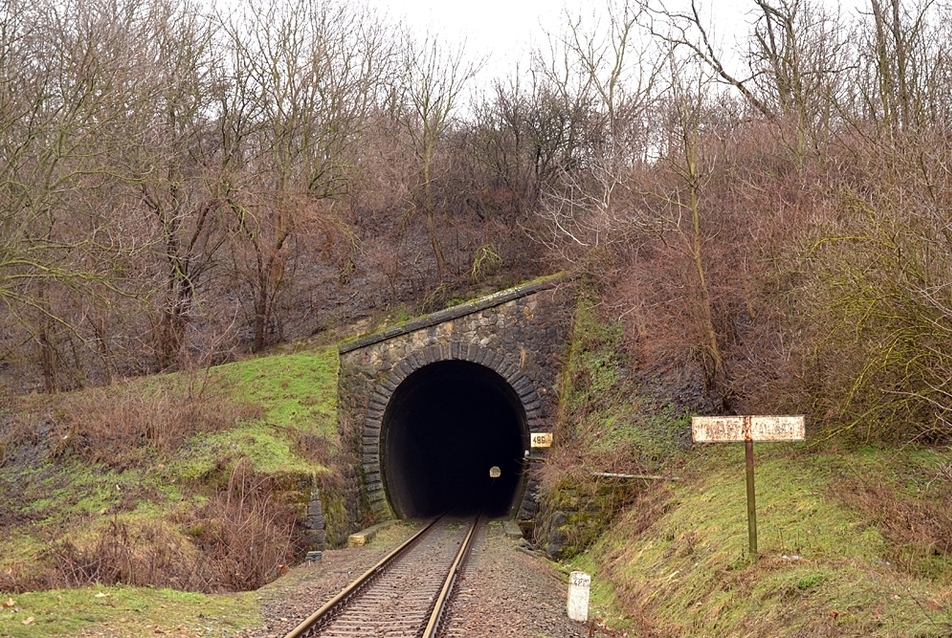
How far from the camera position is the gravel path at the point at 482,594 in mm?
9266

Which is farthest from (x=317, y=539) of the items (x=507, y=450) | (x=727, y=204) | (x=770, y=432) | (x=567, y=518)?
(x=507, y=450)

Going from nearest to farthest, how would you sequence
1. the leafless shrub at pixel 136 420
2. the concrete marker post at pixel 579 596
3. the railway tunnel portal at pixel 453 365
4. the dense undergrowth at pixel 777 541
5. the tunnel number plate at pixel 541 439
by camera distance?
the dense undergrowth at pixel 777 541, the concrete marker post at pixel 579 596, the leafless shrub at pixel 136 420, the tunnel number plate at pixel 541 439, the railway tunnel portal at pixel 453 365

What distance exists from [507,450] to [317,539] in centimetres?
2265

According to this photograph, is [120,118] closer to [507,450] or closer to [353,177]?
[353,177]

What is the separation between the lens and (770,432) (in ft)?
32.0

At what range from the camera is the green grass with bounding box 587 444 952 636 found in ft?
23.3

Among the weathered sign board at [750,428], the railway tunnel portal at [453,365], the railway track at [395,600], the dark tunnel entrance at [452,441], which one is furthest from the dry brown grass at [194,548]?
the dark tunnel entrance at [452,441]

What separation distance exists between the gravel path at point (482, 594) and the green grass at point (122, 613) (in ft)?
1.41

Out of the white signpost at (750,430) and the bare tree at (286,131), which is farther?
the bare tree at (286,131)

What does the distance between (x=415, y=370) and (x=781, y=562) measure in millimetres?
14507

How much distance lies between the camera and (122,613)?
8.80 m

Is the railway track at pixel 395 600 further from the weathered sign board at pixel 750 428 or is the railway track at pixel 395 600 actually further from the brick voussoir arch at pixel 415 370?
the brick voussoir arch at pixel 415 370

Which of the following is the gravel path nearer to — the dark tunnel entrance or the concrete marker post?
the concrete marker post

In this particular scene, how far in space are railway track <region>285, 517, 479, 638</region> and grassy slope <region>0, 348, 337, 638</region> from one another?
3.03 ft
